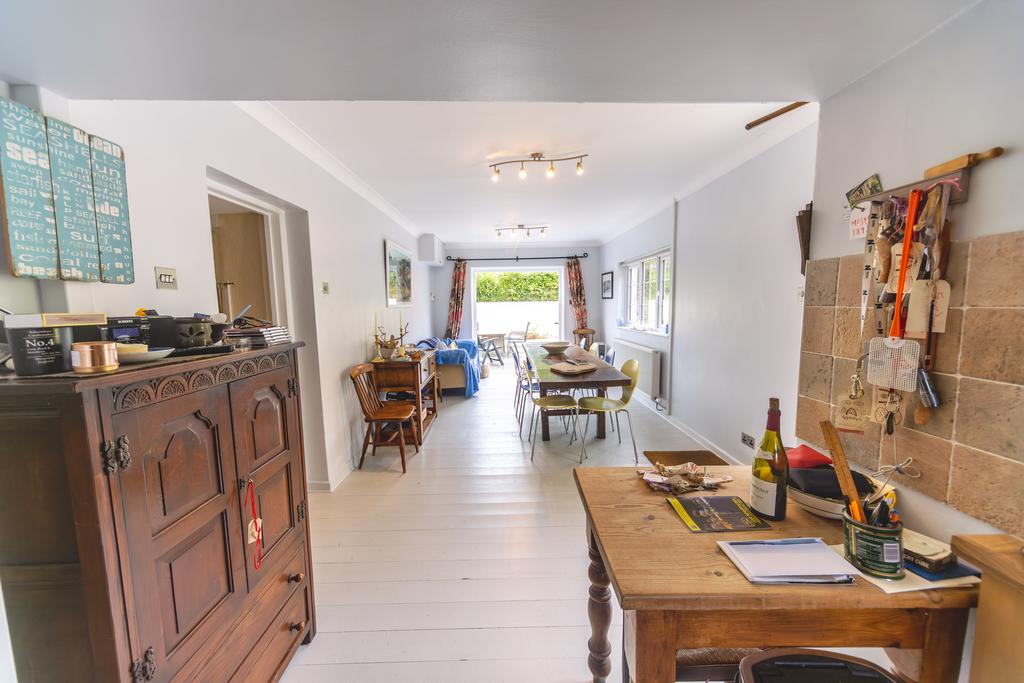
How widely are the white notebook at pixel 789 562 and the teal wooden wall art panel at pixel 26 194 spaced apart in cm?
195

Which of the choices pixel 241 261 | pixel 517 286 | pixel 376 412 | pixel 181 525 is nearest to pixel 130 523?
pixel 181 525

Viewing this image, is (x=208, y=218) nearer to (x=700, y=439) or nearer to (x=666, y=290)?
(x=700, y=439)

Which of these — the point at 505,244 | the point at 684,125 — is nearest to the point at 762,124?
the point at 684,125

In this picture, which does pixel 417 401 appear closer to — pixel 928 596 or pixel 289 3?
pixel 289 3

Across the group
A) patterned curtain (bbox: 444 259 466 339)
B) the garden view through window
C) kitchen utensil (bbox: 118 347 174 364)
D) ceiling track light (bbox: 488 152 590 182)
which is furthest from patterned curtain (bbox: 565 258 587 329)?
kitchen utensil (bbox: 118 347 174 364)

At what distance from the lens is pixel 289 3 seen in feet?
2.89

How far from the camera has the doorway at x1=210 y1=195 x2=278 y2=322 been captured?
2574 mm

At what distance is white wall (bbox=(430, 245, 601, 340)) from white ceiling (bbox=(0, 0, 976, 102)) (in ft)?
20.2

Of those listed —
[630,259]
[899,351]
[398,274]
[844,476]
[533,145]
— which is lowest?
[844,476]

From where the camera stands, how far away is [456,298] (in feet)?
24.4

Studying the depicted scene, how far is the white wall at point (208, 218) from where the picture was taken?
1.38m

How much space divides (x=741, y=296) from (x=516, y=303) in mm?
5969

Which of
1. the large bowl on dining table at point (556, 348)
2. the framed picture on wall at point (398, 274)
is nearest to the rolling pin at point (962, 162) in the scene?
the large bowl on dining table at point (556, 348)

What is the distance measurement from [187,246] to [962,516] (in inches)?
103
